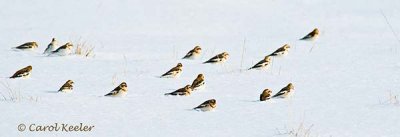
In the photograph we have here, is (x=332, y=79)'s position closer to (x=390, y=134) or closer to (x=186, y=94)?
(x=186, y=94)

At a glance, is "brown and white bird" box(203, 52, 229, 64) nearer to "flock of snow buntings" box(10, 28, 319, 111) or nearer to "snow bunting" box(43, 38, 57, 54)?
"flock of snow buntings" box(10, 28, 319, 111)

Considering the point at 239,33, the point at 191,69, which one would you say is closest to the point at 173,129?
the point at 191,69

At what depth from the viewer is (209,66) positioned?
1315 cm

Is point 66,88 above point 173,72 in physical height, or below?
above

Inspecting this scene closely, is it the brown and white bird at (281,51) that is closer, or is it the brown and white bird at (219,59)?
the brown and white bird at (219,59)

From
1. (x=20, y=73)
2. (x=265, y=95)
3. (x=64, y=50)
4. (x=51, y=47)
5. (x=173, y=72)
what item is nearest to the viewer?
(x=265, y=95)

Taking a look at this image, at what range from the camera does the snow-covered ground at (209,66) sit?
8.52m

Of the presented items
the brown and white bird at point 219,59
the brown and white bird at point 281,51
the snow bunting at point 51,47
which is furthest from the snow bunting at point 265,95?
the snow bunting at point 51,47

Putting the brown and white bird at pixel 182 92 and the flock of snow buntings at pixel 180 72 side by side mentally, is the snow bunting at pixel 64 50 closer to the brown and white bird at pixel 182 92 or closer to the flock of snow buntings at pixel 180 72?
the flock of snow buntings at pixel 180 72

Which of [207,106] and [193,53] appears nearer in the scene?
[207,106]

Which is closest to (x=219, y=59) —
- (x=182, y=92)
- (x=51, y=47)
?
(x=182, y=92)

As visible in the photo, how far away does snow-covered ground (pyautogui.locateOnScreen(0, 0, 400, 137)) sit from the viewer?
852cm

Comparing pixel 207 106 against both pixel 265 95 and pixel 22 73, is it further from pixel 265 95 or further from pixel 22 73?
pixel 22 73

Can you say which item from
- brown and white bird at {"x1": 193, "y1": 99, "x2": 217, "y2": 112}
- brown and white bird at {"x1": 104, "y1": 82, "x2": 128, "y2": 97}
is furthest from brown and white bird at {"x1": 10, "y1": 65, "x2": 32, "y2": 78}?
brown and white bird at {"x1": 193, "y1": 99, "x2": 217, "y2": 112}
